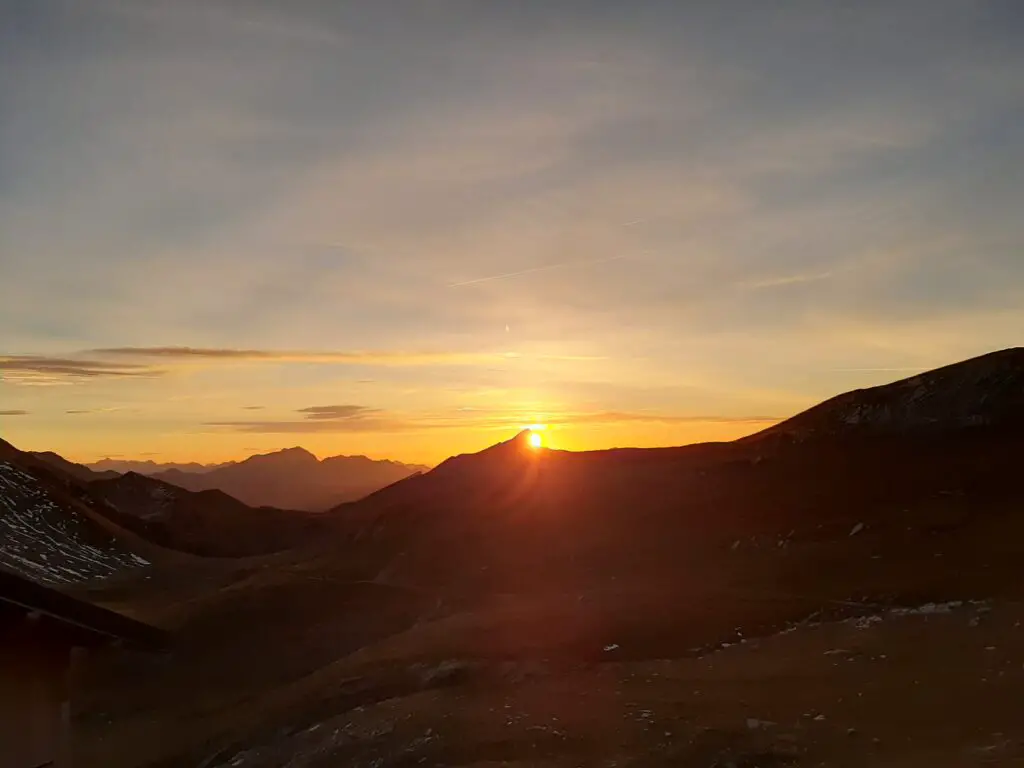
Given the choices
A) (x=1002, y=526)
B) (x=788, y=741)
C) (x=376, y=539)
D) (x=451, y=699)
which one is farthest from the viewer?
(x=376, y=539)

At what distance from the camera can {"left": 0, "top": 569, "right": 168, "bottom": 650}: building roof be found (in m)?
6.84

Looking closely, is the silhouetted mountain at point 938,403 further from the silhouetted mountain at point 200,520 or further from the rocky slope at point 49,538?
the silhouetted mountain at point 200,520

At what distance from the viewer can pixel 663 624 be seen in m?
25.3

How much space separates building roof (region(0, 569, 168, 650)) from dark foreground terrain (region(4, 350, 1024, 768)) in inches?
378

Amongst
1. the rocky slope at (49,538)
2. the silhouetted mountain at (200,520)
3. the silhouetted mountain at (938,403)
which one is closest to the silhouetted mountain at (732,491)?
the silhouetted mountain at (938,403)

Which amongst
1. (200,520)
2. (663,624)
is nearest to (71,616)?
(663,624)

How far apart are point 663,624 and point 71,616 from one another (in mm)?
20459

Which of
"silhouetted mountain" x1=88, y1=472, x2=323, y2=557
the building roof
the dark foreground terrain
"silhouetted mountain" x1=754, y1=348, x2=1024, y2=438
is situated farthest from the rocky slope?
the building roof

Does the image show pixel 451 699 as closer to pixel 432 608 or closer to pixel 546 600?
pixel 546 600

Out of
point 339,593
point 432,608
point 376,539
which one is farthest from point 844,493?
point 376,539

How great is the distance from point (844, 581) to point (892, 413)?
22.5 meters

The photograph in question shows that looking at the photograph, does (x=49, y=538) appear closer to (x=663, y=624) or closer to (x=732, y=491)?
(x=732, y=491)

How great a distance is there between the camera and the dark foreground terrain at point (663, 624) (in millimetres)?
16531

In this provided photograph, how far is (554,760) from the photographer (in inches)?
614
